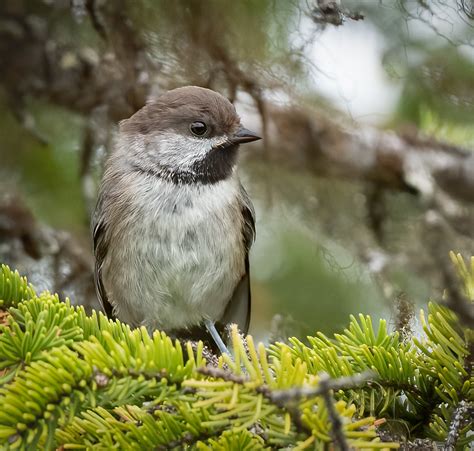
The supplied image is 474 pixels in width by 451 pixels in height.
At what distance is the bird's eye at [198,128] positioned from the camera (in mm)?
3605

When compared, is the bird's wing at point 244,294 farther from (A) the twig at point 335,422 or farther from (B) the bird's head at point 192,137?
(A) the twig at point 335,422

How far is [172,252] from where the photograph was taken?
3.35m

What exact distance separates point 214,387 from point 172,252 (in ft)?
6.02

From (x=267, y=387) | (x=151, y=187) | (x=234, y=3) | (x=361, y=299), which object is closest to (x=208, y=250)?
(x=151, y=187)

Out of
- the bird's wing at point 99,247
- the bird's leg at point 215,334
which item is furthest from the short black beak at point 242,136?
the bird's leg at point 215,334

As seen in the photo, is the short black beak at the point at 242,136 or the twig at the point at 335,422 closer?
the twig at the point at 335,422

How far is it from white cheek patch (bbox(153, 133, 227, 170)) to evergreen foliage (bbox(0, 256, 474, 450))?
1.64 metres

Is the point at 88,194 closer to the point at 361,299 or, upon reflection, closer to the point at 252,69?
the point at 252,69

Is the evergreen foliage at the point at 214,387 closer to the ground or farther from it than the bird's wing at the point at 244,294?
farther from it

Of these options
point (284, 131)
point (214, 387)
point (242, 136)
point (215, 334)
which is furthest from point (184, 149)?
point (214, 387)

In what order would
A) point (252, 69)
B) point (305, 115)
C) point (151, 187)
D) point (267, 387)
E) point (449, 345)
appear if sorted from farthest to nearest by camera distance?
point (305, 115), point (252, 69), point (151, 187), point (449, 345), point (267, 387)

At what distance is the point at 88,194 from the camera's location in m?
4.30

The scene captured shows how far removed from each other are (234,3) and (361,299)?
5.64ft

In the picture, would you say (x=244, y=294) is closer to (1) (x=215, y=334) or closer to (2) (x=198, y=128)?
(1) (x=215, y=334)
